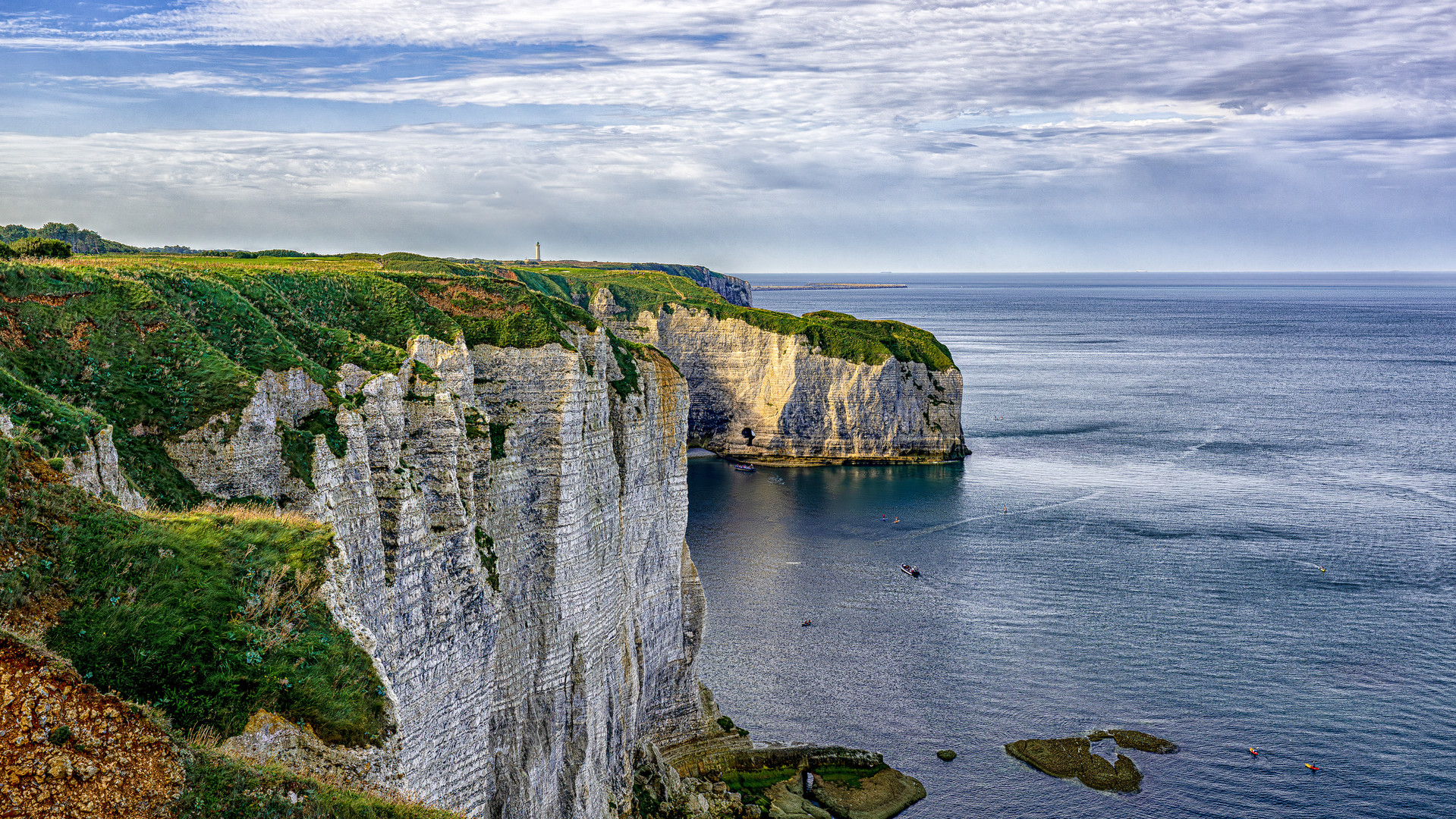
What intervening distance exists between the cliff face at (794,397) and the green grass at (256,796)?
105 meters

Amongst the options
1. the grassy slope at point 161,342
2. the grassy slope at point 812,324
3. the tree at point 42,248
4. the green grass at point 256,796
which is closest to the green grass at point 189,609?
the green grass at point 256,796

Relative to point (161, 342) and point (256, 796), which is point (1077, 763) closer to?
point (161, 342)

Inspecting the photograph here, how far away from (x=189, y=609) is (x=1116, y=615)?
61777 millimetres

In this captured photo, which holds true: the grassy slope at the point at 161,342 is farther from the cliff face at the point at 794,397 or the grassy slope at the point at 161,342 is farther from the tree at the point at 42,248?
the cliff face at the point at 794,397

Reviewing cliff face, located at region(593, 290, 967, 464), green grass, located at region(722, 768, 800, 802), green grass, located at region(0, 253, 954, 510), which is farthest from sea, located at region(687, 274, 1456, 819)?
green grass, located at region(0, 253, 954, 510)

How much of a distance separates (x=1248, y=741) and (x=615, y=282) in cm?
10456

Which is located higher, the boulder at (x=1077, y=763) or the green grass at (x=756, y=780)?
the boulder at (x=1077, y=763)

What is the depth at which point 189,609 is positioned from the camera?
16.8 m

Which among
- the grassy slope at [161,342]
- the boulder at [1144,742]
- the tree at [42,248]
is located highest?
the tree at [42,248]

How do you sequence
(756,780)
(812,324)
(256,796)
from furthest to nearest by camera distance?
(812,324)
(756,780)
(256,796)

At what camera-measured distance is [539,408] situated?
33.9m

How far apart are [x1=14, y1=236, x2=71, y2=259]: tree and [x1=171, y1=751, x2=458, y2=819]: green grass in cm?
2553

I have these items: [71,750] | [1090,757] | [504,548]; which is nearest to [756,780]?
[1090,757]

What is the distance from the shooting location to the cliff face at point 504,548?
23.7 m
